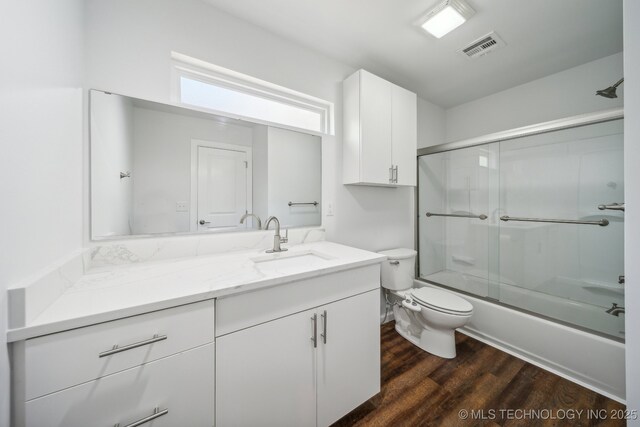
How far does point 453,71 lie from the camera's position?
83.4 inches

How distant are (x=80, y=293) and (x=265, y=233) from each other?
3.07 ft

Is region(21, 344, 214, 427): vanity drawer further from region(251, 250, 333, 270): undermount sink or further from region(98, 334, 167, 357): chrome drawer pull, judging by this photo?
region(251, 250, 333, 270): undermount sink

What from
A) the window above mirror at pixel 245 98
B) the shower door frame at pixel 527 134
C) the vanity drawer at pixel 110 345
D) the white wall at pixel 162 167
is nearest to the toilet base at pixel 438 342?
the shower door frame at pixel 527 134

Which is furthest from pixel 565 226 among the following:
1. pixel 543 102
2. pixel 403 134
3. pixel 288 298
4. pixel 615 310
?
pixel 288 298

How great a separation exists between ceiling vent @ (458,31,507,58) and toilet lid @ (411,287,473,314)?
200 centimetres

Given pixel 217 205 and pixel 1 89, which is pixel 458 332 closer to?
pixel 217 205

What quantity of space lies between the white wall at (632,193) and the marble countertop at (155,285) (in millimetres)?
1084

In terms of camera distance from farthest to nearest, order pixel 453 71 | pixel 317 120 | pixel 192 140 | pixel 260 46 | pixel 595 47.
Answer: pixel 453 71
pixel 317 120
pixel 595 47
pixel 260 46
pixel 192 140

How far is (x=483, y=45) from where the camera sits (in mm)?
1767

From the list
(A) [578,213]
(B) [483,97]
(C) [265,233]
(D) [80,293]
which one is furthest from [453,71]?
(D) [80,293]

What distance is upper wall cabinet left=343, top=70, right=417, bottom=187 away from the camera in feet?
5.96

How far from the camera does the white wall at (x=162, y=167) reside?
1.22 meters

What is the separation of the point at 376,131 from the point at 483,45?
103 centimetres

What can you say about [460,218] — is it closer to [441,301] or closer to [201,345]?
[441,301]
